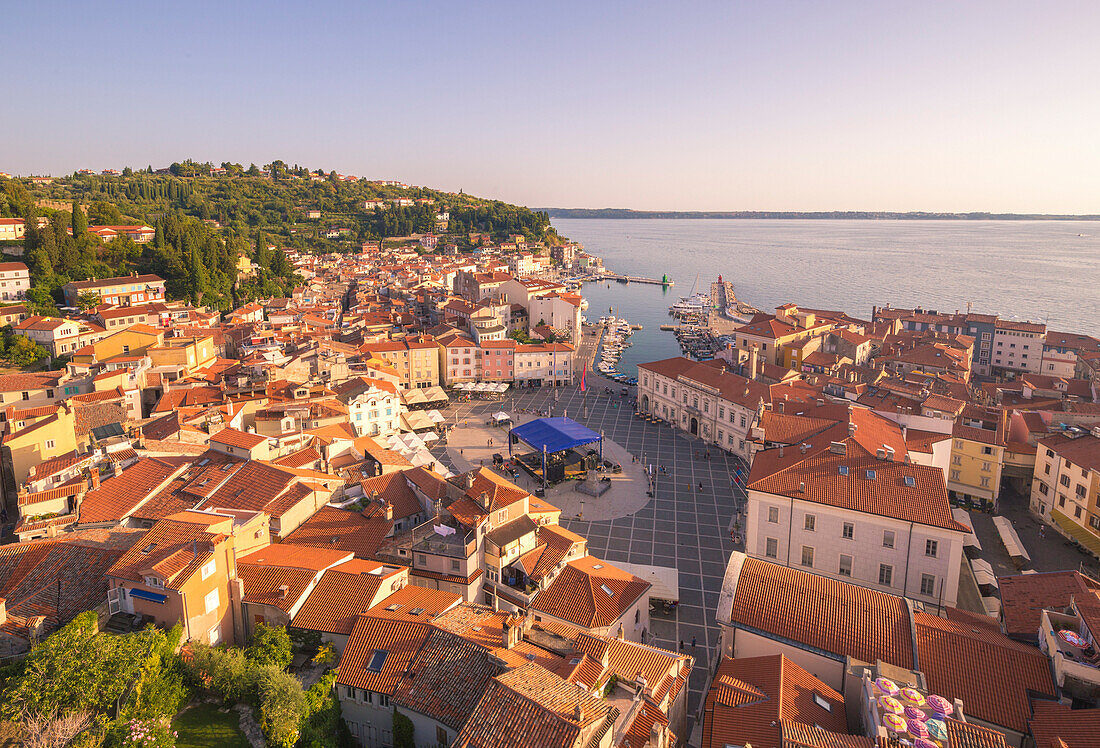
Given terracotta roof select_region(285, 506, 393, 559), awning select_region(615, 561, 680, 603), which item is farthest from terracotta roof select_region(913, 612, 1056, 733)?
terracotta roof select_region(285, 506, 393, 559)

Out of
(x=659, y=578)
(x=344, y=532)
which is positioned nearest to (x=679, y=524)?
(x=659, y=578)

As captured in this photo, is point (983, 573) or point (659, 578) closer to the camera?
point (659, 578)

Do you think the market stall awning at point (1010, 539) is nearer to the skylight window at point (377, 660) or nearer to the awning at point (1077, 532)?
the awning at point (1077, 532)

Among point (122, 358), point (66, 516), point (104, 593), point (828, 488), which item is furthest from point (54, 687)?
point (122, 358)

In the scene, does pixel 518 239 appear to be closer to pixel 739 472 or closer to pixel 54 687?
pixel 739 472

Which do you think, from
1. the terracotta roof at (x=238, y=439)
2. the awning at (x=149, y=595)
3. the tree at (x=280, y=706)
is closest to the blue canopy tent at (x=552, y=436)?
the terracotta roof at (x=238, y=439)

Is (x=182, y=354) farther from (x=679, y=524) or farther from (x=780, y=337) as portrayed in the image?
(x=780, y=337)

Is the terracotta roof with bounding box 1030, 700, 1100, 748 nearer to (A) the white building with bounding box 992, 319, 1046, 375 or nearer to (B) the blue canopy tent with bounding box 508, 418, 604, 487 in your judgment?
(B) the blue canopy tent with bounding box 508, 418, 604, 487
